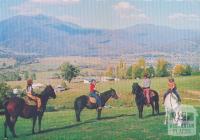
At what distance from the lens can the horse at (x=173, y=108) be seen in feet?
36.7

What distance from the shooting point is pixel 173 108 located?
1118 centimetres

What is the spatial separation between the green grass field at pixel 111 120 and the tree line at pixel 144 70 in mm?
165

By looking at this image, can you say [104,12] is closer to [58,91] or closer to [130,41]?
[130,41]

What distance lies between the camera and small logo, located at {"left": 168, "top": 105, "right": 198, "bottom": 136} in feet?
36.1

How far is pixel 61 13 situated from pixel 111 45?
129 centimetres

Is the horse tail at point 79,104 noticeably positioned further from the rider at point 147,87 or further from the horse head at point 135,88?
the rider at point 147,87

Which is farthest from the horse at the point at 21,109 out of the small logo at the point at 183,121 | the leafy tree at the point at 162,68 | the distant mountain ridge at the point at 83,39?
the small logo at the point at 183,121

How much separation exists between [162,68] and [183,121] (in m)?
1.26

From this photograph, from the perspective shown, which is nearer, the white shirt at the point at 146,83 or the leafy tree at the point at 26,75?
the leafy tree at the point at 26,75

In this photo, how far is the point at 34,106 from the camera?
1089 centimetres

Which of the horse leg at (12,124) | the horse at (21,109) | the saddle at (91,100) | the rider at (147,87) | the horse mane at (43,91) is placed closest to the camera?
the horse at (21,109)

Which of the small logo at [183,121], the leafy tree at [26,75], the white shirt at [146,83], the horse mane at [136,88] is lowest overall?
the small logo at [183,121]

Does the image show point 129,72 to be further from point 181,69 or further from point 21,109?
point 21,109

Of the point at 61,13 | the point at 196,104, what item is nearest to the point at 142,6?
the point at 61,13
